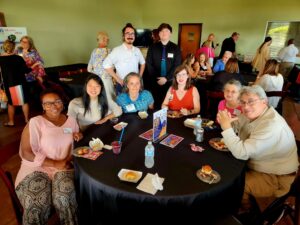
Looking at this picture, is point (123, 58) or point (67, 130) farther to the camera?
point (123, 58)

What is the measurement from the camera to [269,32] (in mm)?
6703

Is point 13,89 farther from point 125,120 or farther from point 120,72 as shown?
point 125,120

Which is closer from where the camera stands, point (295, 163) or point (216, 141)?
point (295, 163)

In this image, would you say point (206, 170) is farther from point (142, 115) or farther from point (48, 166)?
point (48, 166)

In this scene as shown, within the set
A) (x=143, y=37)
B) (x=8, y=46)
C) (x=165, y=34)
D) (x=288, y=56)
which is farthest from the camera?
(x=143, y=37)

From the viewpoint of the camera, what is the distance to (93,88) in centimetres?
202

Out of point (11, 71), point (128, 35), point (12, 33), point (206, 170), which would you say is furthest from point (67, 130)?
point (12, 33)

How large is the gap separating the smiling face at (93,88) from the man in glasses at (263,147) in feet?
3.90

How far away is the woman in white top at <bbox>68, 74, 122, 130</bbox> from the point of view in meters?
2.04

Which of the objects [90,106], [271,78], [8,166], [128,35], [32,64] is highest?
[128,35]

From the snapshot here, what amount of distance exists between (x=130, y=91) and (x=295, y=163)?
166 centimetres

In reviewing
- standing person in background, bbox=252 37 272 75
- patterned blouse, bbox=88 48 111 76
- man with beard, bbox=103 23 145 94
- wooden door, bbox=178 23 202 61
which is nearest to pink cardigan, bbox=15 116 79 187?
man with beard, bbox=103 23 145 94

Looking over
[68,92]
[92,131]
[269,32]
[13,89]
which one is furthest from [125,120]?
[269,32]

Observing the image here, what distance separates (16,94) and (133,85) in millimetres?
2525
